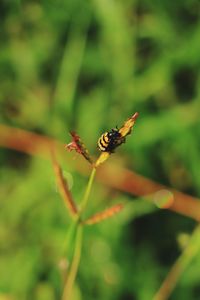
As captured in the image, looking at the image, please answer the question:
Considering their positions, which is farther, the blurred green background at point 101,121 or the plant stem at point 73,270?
the blurred green background at point 101,121

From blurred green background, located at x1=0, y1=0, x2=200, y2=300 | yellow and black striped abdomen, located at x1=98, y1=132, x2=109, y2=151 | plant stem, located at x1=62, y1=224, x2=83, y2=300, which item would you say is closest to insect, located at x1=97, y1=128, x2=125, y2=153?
yellow and black striped abdomen, located at x1=98, y1=132, x2=109, y2=151

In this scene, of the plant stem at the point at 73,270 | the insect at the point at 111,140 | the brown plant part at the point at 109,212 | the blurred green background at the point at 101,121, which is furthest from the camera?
the blurred green background at the point at 101,121

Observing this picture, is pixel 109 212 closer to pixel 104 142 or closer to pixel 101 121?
pixel 104 142

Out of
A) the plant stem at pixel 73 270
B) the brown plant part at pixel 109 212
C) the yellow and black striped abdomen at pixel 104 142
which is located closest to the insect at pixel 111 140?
the yellow and black striped abdomen at pixel 104 142

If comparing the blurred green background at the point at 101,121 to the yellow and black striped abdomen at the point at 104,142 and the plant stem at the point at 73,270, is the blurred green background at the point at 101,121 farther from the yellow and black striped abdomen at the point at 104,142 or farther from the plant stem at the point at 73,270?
the yellow and black striped abdomen at the point at 104,142

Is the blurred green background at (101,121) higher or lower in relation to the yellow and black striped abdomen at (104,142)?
higher

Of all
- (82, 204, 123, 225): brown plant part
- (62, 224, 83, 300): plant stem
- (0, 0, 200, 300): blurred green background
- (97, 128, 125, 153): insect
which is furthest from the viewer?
(0, 0, 200, 300): blurred green background

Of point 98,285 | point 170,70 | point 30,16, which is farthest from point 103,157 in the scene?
point 30,16

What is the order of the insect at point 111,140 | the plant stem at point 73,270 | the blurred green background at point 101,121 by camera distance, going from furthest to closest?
the blurred green background at point 101,121, the plant stem at point 73,270, the insect at point 111,140

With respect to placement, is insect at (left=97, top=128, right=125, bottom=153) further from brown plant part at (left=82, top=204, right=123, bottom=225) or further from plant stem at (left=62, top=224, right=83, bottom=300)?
plant stem at (left=62, top=224, right=83, bottom=300)
